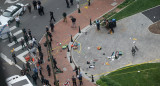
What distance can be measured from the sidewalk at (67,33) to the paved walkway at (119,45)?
49.9 inches

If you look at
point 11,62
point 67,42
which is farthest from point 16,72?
point 67,42

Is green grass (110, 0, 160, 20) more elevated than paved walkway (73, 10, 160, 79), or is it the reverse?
green grass (110, 0, 160, 20)

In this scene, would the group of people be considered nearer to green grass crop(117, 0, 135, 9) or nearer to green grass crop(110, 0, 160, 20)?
green grass crop(110, 0, 160, 20)

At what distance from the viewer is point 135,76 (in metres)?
22.9

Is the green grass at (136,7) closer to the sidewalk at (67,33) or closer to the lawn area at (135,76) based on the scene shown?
the sidewalk at (67,33)

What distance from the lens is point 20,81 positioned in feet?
70.0

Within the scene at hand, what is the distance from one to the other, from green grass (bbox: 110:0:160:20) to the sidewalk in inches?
80.9

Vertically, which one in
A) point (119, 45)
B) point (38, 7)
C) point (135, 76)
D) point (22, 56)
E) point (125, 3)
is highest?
point (38, 7)

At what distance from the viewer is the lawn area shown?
2197 centimetres

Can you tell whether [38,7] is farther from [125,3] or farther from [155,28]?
[155,28]

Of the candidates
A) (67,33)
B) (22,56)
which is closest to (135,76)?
(67,33)

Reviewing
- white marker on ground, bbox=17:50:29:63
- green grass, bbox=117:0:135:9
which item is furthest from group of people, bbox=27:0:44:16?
green grass, bbox=117:0:135:9

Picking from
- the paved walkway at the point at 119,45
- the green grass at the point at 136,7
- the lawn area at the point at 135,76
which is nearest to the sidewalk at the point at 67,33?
the paved walkway at the point at 119,45

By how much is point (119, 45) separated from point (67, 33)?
6.91 meters
